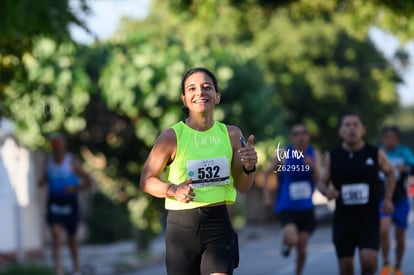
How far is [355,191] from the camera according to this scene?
416 inches

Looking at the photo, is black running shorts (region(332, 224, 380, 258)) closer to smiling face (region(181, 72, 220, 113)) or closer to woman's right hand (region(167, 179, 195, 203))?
smiling face (region(181, 72, 220, 113))

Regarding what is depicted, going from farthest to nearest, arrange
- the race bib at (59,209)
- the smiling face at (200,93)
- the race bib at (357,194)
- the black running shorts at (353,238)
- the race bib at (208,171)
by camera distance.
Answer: the race bib at (59,209) < the race bib at (357,194) < the black running shorts at (353,238) < the smiling face at (200,93) < the race bib at (208,171)

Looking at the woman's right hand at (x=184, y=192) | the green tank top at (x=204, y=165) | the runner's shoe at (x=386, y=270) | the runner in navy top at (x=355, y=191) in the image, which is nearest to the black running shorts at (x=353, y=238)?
the runner in navy top at (x=355, y=191)

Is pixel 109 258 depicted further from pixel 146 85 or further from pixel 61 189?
pixel 61 189

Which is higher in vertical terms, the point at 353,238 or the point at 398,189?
the point at 398,189

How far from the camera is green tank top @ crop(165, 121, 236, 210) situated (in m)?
7.05

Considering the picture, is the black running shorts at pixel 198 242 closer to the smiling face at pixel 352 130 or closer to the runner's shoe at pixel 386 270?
the smiling face at pixel 352 130

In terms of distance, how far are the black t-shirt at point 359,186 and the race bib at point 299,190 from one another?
99.5 inches

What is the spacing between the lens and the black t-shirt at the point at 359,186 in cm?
1056

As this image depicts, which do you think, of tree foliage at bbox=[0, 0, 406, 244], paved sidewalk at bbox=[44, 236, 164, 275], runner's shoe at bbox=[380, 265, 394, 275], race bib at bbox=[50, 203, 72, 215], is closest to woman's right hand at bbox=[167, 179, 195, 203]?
tree foliage at bbox=[0, 0, 406, 244]

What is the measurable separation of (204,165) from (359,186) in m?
3.81

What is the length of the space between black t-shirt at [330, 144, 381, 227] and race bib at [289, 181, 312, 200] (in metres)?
2.53

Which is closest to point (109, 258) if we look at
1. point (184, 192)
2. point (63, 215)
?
point (63, 215)

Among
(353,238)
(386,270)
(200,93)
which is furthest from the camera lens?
(386,270)
